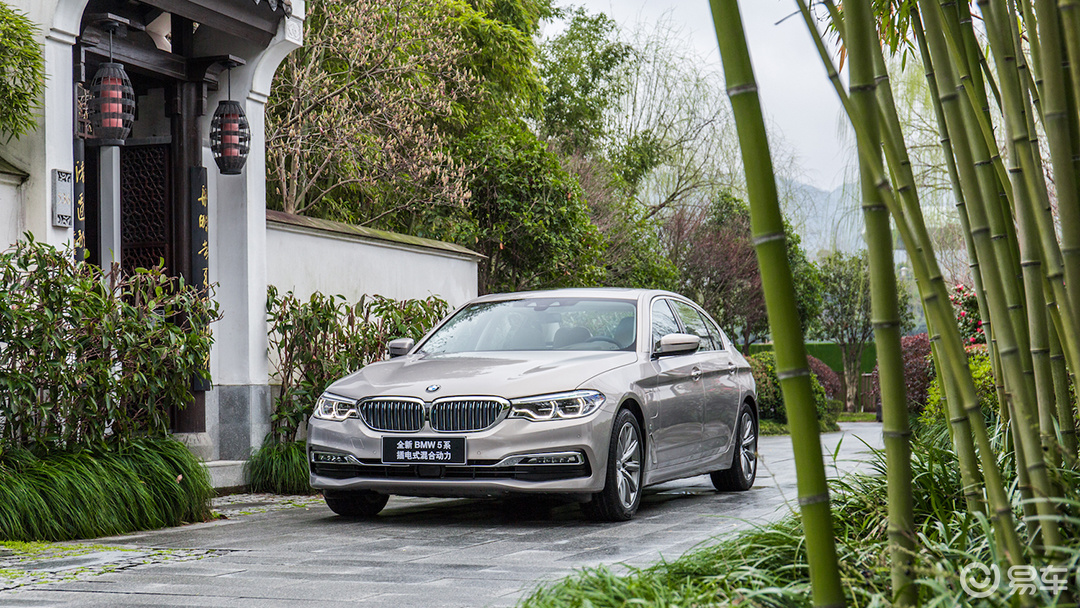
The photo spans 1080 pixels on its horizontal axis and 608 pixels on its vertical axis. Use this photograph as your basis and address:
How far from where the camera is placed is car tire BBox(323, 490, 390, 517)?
7542 millimetres

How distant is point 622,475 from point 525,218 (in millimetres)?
9092

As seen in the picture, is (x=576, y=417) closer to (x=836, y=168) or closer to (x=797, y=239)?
(x=836, y=168)

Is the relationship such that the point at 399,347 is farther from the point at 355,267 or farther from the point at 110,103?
the point at 355,267

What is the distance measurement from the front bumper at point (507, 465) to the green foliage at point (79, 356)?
4.55ft

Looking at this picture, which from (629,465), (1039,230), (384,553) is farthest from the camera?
(629,465)

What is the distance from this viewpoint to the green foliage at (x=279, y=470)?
952cm

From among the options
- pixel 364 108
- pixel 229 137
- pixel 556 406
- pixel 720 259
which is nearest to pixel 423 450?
pixel 556 406

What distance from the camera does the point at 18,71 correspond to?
25.1 feet

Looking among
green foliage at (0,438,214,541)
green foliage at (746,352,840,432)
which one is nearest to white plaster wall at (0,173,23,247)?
green foliage at (0,438,214,541)

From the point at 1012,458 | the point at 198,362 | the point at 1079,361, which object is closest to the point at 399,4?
the point at 198,362

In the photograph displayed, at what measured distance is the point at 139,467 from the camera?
7219 millimetres

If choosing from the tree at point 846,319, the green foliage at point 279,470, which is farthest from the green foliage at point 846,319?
the green foliage at point 279,470

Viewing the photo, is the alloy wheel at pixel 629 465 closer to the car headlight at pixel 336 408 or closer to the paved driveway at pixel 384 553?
the paved driveway at pixel 384 553

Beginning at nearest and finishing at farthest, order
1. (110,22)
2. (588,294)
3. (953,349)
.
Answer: (953,349) < (588,294) < (110,22)
